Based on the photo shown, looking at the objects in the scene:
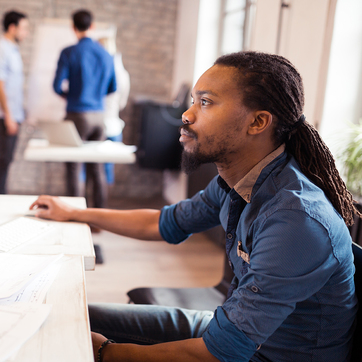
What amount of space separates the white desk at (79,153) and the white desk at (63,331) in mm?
2007

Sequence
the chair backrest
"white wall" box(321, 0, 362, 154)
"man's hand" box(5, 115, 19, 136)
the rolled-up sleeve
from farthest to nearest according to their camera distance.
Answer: "man's hand" box(5, 115, 19, 136), "white wall" box(321, 0, 362, 154), the rolled-up sleeve, the chair backrest

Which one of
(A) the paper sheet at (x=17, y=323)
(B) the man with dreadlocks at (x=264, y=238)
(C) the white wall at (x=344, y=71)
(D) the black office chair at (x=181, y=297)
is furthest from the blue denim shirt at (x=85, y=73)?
(A) the paper sheet at (x=17, y=323)

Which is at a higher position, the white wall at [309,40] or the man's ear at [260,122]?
the white wall at [309,40]

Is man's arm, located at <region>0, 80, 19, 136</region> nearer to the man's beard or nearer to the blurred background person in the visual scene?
the blurred background person

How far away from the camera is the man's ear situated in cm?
102

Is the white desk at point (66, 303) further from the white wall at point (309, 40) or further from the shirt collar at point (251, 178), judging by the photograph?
the white wall at point (309, 40)

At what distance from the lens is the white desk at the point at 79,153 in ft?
9.29

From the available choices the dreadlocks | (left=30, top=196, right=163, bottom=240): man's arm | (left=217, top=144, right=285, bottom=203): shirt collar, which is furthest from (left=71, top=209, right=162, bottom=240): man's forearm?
the dreadlocks

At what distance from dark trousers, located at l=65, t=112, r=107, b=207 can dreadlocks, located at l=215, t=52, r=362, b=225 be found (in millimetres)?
2503

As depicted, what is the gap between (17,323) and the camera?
0.73m

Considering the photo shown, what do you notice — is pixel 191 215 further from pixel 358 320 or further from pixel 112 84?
pixel 112 84

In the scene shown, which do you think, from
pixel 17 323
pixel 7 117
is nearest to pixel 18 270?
pixel 17 323

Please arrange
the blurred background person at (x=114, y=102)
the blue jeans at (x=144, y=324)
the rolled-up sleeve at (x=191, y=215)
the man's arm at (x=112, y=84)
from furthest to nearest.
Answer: the blurred background person at (x=114, y=102) → the man's arm at (x=112, y=84) → the rolled-up sleeve at (x=191, y=215) → the blue jeans at (x=144, y=324)

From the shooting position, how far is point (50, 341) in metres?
0.70
